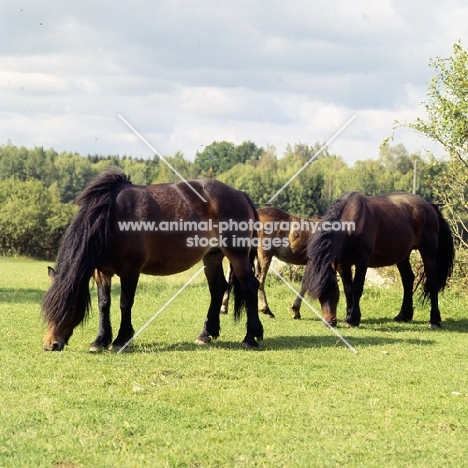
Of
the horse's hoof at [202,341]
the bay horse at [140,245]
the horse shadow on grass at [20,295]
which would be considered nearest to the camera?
the bay horse at [140,245]

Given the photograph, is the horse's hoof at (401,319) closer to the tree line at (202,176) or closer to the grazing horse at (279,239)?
the grazing horse at (279,239)

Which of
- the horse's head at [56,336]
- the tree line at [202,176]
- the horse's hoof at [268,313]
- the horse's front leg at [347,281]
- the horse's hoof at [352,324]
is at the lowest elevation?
the horse's hoof at [268,313]

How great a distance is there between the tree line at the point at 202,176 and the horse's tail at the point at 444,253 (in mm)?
24685

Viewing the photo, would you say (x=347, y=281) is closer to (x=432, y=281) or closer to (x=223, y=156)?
(x=432, y=281)

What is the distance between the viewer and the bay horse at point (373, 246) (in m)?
11.7

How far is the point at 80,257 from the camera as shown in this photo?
348 inches

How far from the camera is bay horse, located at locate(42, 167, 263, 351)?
Answer: 29.0ft

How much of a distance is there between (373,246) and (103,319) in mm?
5514

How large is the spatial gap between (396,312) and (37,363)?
8.37 m

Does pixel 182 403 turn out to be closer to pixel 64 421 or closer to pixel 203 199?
pixel 64 421

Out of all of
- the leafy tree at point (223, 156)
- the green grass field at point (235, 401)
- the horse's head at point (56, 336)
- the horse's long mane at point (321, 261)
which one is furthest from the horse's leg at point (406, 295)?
the leafy tree at point (223, 156)

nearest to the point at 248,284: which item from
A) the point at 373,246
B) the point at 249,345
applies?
the point at 249,345

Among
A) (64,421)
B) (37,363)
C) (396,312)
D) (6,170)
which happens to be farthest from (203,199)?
(6,170)

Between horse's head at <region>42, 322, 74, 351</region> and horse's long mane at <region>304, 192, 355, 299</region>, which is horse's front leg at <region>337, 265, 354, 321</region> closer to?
horse's long mane at <region>304, 192, 355, 299</region>
